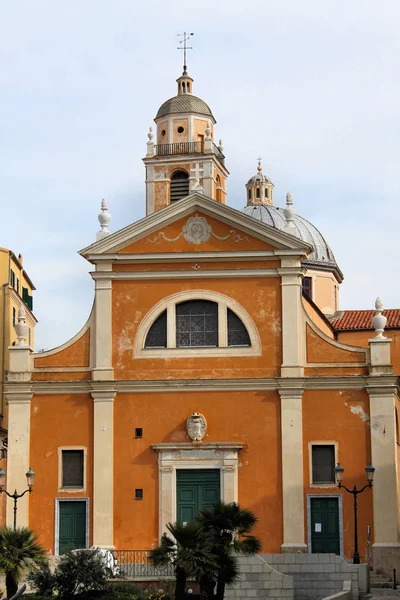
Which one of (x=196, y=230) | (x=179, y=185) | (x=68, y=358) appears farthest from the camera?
(x=179, y=185)

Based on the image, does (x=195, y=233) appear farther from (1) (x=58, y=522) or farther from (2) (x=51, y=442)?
(1) (x=58, y=522)

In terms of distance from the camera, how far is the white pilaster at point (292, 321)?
40594 millimetres

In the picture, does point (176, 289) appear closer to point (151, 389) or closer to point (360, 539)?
point (151, 389)

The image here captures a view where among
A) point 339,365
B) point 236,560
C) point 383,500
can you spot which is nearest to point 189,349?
point 339,365

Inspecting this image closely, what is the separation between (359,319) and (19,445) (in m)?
18.0

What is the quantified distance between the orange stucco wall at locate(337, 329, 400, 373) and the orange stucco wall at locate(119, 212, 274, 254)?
12.2 metres

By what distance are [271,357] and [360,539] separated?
5.82 metres

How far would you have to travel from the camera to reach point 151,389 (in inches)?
1613

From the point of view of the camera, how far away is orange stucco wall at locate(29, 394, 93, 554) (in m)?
40.5

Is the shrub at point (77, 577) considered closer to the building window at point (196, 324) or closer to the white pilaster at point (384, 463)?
the white pilaster at point (384, 463)

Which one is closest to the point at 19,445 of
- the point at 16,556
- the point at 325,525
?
the point at 325,525

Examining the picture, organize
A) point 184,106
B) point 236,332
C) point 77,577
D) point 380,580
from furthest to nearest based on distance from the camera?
point 184,106 < point 236,332 < point 380,580 < point 77,577

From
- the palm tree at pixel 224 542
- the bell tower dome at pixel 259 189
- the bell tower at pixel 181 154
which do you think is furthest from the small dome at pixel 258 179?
the palm tree at pixel 224 542

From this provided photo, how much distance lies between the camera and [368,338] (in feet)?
173
